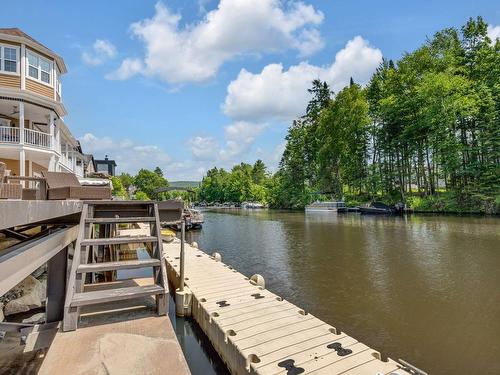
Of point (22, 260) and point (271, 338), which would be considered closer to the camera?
point (22, 260)

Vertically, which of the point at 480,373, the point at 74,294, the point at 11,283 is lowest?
the point at 480,373

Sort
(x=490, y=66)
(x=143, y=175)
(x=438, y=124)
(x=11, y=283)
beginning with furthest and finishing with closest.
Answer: (x=143, y=175)
(x=438, y=124)
(x=490, y=66)
(x=11, y=283)

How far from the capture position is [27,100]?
14445 millimetres

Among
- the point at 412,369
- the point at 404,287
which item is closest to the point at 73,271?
the point at 412,369

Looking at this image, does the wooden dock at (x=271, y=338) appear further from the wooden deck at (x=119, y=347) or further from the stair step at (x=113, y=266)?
the stair step at (x=113, y=266)


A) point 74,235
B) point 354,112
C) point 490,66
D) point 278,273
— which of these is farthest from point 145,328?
point 354,112

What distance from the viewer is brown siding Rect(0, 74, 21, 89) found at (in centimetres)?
1395

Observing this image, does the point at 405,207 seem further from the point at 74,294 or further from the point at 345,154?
the point at 74,294

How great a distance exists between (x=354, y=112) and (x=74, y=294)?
46.0 metres

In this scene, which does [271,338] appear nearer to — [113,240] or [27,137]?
[113,240]

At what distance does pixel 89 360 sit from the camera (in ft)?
8.65

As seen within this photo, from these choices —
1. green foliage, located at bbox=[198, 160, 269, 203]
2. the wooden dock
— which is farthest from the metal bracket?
green foliage, located at bbox=[198, 160, 269, 203]

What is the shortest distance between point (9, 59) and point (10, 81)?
1084 millimetres

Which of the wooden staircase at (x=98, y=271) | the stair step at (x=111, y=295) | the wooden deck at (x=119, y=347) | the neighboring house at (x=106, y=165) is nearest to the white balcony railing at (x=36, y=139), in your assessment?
the wooden staircase at (x=98, y=271)
